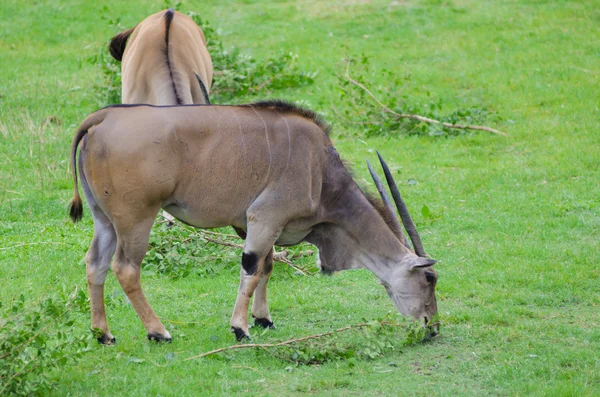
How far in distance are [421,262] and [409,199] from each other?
3473 mm

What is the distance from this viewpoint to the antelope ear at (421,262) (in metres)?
6.14

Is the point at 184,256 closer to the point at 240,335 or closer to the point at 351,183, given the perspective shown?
the point at 240,335

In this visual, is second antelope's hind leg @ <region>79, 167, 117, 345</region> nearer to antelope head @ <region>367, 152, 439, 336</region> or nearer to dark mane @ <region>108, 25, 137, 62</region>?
antelope head @ <region>367, 152, 439, 336</region>

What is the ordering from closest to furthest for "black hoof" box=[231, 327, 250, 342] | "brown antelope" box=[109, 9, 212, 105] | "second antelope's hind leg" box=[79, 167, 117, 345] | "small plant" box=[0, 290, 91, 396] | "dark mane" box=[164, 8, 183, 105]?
"small plant" box=[0, 290, 91, 396] → "second antelope's hind leg" box=[79, 167, 117, 345] → "black hoof" box=[231, 327, 250, 342] → "dark mane" box=[164, 8, 183, 105] → "brown antelope" box=[109, 9, 212, 105]

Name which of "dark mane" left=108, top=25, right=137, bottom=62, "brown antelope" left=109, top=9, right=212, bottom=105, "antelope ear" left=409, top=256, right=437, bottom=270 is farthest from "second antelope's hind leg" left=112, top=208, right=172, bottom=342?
"dark mane" left=108, top=25, right=137, bottom=62

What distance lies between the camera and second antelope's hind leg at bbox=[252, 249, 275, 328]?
6559mm

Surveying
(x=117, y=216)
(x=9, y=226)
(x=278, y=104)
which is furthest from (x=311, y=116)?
(x=9, y=226)

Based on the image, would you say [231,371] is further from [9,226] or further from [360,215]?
[9,226]

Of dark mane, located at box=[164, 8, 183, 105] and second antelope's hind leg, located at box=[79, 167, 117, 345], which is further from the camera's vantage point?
dark mane, located at box=[164, 8, 183, 105]

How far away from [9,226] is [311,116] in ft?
13.1

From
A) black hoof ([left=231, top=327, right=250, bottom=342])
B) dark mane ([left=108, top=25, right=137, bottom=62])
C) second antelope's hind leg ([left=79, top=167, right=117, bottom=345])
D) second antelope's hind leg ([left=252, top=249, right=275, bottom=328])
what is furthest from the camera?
dark mane ([left=108, top=25, right=137, bottom=62])

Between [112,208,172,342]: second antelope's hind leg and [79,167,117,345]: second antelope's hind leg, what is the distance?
0.19 meters

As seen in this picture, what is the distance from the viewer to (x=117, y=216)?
5785 millimetres

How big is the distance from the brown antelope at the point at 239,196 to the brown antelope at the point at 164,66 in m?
2.41
